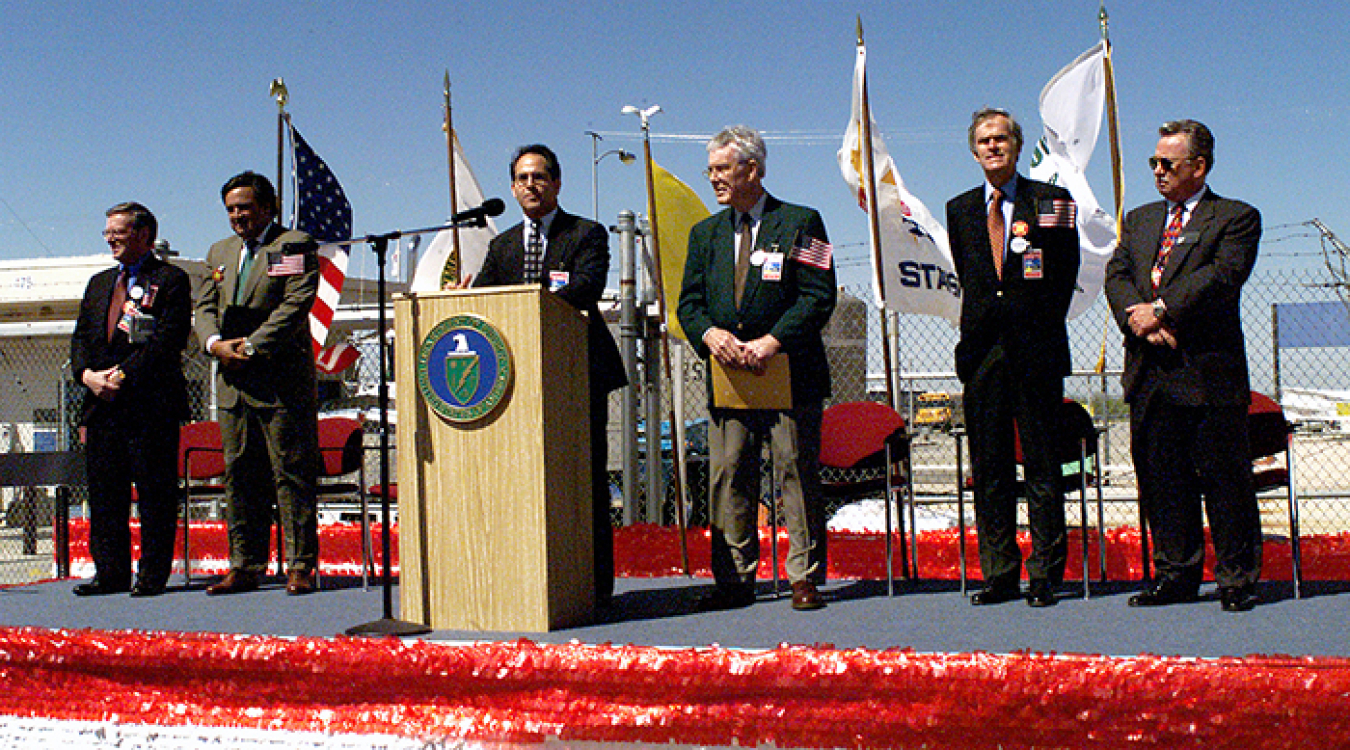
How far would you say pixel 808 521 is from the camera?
434 cm

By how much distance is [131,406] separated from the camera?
519cm

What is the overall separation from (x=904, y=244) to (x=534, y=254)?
3.36m

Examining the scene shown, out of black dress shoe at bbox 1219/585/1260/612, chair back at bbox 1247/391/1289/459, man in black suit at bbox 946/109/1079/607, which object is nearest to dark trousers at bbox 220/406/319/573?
man in black suit at bbox 946/109/1079/607

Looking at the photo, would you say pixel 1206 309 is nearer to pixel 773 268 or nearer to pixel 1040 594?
pixel 1040 594

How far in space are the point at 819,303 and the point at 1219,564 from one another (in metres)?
1.58

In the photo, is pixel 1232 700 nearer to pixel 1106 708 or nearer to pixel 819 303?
pixel 1106 708

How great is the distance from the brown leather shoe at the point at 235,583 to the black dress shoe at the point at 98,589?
417mm

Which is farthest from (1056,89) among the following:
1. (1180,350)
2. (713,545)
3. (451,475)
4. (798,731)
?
(798,731)

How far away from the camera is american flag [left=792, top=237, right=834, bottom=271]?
4344mm

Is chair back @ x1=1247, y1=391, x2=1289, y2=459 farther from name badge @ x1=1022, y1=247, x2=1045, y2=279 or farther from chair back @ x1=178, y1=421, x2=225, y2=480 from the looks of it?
chair back @ x1=178, y1=421, x2=225, y2=480

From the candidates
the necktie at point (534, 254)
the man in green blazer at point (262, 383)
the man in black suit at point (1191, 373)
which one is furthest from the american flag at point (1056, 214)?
the man in green blazer at point (262, 383)

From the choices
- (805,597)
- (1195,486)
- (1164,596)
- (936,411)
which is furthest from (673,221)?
(936,411)

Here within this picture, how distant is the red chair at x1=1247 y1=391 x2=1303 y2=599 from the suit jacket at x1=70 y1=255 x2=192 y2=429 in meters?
4.27

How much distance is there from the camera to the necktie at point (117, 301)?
5.25 meters
